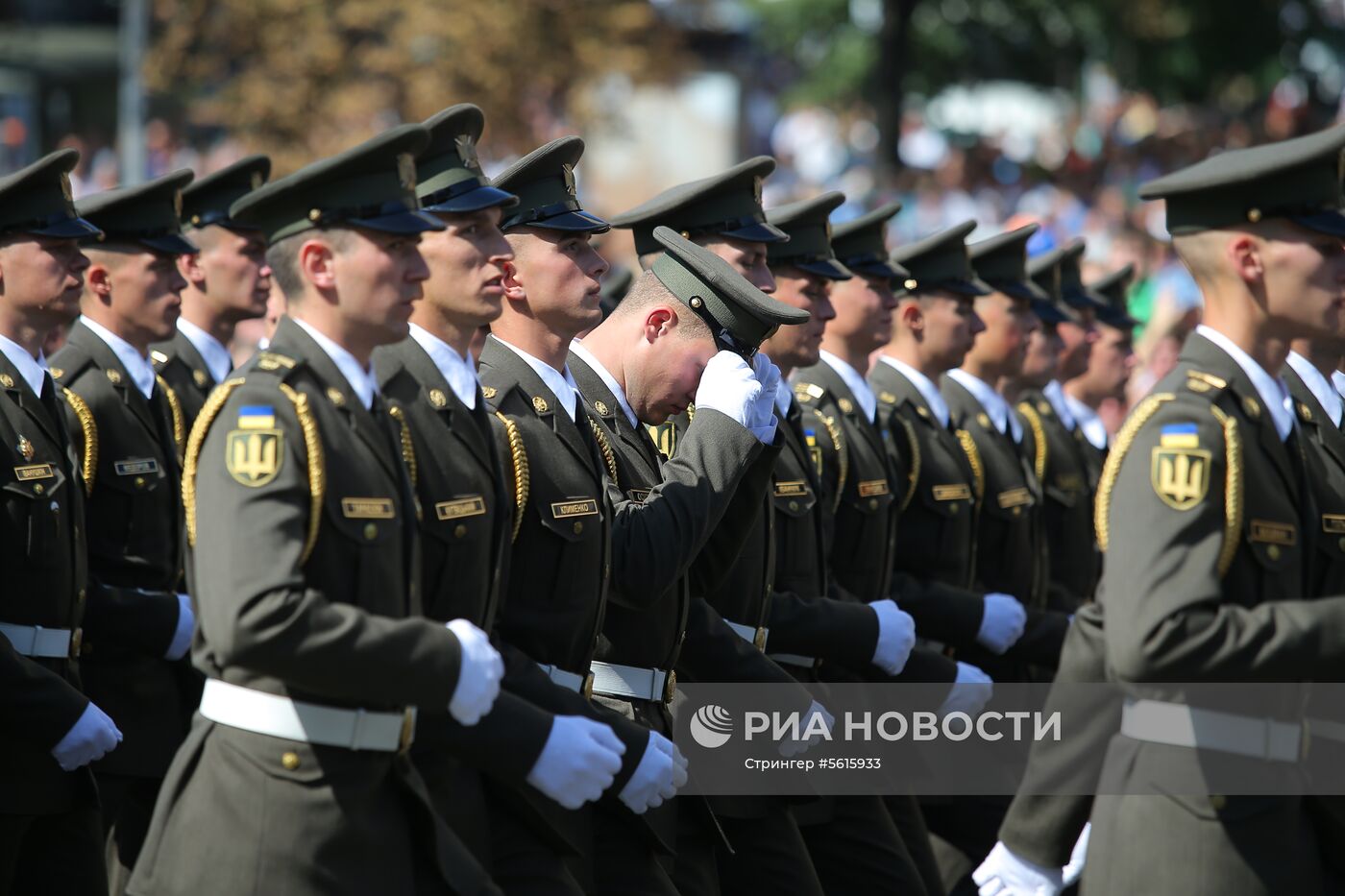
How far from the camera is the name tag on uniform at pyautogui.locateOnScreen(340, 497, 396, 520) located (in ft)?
11.9

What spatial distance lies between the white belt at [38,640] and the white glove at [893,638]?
2.38m

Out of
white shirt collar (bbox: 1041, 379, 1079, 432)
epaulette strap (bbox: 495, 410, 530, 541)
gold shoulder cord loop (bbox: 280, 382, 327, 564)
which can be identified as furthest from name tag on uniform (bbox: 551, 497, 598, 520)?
white shirt collar (bbox: 1041, 379, 1079, 432)

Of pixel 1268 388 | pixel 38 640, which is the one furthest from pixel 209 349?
pixel 1268 388

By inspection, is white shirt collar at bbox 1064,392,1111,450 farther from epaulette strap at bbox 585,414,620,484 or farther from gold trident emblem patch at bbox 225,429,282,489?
gold trident emblem patch at bbox 225,429,282,489

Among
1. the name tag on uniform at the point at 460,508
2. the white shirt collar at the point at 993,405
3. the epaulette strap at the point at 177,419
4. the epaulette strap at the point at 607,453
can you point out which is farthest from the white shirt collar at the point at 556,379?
the white shirt collar at the point at 993,405

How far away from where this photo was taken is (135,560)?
231 inches

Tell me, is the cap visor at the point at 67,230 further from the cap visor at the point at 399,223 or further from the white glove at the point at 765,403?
the white glove at the point at 765,403

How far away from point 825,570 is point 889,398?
1274 mm

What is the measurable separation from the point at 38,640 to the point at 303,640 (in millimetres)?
1867

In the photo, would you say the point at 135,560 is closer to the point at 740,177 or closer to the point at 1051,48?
the point at 740,177

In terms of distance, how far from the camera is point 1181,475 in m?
3.66

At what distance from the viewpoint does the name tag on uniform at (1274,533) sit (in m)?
3.71

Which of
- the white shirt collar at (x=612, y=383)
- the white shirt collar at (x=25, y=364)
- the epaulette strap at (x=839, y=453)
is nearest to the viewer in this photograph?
the white shirt collar at (x=612, y=383)

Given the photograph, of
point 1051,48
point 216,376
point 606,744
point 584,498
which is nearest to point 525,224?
point 584,498
